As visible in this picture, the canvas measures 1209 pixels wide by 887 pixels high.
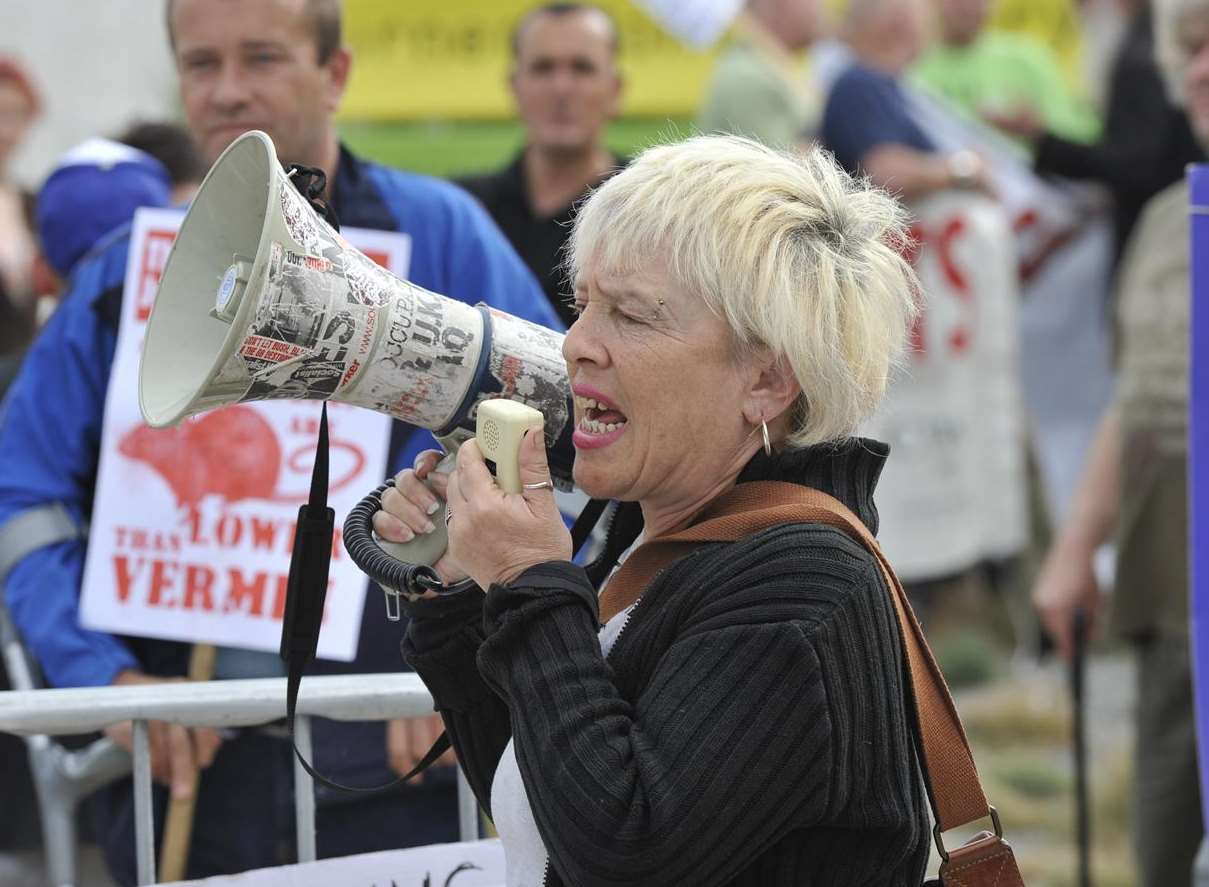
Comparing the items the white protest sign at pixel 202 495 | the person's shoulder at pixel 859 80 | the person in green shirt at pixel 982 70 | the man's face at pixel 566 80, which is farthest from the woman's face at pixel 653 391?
the person in green shirt at pixel 982 70

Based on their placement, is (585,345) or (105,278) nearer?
(585,345)

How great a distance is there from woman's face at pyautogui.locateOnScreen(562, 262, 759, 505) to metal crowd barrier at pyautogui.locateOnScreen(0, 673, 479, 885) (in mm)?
699

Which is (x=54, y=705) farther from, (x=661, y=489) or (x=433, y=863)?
(x=661, y=489)

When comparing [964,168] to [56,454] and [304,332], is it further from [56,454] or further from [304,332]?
[304,332]

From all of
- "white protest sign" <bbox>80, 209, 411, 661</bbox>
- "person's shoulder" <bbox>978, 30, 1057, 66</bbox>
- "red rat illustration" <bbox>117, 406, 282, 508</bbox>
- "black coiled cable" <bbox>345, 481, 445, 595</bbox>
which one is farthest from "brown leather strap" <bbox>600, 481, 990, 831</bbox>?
"person's shoulder" <bbox>978, 30, 1057, 66</bbox>

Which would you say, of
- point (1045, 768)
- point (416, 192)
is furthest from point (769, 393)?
point (1045, 768)

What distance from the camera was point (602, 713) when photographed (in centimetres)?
180

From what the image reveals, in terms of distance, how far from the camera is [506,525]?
1.90 metres

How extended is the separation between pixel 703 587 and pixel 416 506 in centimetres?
45

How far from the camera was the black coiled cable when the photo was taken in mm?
2076

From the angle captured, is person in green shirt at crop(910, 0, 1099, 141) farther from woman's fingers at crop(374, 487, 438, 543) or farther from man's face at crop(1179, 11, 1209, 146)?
woman's fingers at crop(374, 487, 438, 543)

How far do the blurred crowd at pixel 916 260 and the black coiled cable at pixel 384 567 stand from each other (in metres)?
0.65

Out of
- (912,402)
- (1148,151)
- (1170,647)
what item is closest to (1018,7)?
(1148,151)

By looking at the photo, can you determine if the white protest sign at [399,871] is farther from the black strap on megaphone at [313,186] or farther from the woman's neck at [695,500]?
the black strap on megaphone at [313,186]
